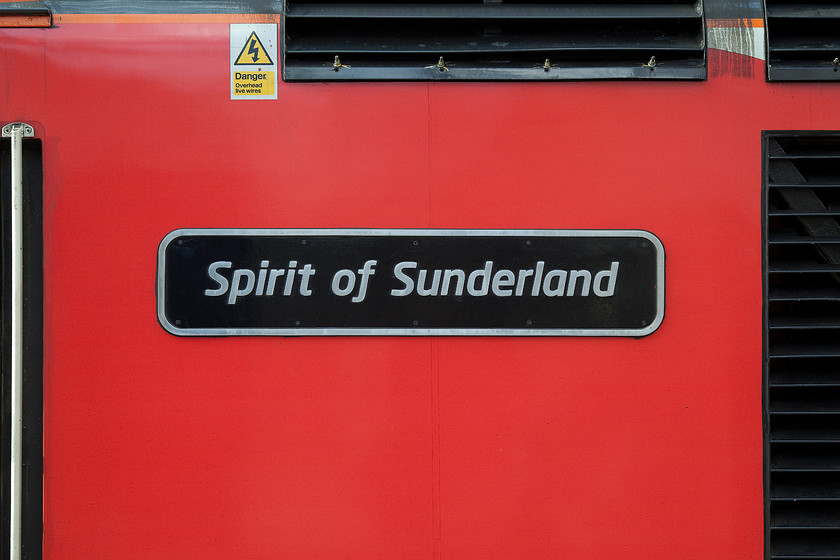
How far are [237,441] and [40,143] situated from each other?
37.2 inches

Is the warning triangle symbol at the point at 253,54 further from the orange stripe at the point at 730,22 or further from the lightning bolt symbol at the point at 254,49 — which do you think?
the orange stripe at the point at 730,22

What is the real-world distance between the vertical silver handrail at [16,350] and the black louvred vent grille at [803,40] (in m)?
1.96

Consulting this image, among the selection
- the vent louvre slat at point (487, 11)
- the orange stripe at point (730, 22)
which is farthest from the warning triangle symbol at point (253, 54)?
the orange stripe at point (730, 22)

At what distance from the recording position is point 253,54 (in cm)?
170

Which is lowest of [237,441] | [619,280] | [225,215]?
[237,441]

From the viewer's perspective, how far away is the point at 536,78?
170 centimetres

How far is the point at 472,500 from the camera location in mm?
1696

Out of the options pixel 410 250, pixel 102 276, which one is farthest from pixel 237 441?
pixel 410 250

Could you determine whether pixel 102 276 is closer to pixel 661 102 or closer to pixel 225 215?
pixel 225 215

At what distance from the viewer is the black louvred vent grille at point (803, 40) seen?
67.2 inches

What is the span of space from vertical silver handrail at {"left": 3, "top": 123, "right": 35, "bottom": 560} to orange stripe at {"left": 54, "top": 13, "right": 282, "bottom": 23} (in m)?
0.32

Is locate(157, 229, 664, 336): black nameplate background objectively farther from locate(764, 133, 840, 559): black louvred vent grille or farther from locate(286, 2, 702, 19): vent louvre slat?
locate(286, 2, 702, 19): vent louvre slat

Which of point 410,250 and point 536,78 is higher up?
point 536,78

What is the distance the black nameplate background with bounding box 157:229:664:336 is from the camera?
1665 millimetres
